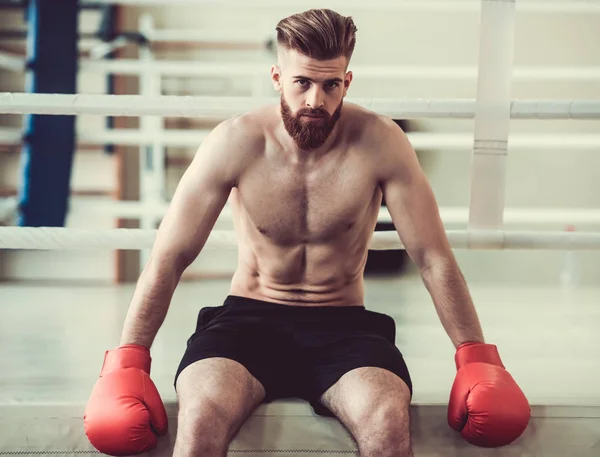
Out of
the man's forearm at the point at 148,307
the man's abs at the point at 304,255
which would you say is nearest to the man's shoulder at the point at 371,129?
the man's abs at the point at 304,255

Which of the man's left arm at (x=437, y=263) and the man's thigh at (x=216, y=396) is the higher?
the man's left arm at (x=437, y=263)

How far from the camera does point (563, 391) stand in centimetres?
135

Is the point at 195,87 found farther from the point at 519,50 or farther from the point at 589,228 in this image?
the point at 589,228

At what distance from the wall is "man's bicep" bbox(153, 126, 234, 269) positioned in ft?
7.74

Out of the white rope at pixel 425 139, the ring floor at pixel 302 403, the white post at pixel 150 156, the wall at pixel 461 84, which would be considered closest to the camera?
the ring floor at pixel 302 403

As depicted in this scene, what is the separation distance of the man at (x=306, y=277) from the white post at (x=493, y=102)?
0.27 m

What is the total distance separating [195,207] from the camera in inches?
48.7

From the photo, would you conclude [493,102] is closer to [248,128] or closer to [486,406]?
[248,128]

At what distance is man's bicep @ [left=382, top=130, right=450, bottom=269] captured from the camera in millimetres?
1261

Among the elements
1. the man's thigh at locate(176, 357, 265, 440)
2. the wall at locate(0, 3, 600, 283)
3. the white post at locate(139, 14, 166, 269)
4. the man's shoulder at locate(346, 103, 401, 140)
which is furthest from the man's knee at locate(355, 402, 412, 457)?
the wall at locate(0, 3, 600, 283)

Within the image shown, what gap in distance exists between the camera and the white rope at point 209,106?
1.43 m

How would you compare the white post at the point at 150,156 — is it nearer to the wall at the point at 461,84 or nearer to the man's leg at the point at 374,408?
the wall at the point at 461,84

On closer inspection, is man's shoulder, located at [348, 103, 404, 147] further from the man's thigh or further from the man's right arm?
the man's thigh

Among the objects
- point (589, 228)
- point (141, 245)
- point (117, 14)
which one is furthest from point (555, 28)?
point (141, 245)
